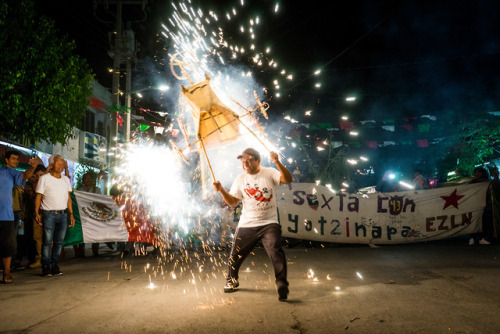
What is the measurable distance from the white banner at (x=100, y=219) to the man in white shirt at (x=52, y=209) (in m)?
2.16

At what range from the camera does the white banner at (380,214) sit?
9273 mm

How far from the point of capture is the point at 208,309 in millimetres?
3715

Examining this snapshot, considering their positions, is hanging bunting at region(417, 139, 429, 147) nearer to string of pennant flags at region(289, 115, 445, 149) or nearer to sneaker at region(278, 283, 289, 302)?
string of pennant flags at region(289, 115, 445, 149)

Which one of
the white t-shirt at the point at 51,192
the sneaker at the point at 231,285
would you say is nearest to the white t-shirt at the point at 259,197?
the sneaker at the point at 231,285

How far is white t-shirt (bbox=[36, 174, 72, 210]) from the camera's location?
228 inches

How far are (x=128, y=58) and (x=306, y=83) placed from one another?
26.2 feet

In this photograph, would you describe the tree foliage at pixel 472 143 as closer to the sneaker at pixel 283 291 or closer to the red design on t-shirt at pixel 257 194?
the red design on t-shirt at pixel 257 194

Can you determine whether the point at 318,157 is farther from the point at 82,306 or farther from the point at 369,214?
the point at 82,306

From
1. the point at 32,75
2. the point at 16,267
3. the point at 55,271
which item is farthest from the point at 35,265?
the point at 32,75

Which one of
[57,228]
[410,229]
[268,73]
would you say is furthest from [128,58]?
[410,229]

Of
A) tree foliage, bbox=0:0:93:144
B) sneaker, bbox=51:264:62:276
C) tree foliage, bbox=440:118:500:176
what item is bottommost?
sneaker, bbox=51:264:62:276

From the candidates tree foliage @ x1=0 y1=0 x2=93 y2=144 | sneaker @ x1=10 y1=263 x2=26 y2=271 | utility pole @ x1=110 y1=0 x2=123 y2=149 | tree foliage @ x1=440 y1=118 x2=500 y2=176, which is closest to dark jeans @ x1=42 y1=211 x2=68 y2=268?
sneaker @ x1=10 y1=263 x2=26 y2=271

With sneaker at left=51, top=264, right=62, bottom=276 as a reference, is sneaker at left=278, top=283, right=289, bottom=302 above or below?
above

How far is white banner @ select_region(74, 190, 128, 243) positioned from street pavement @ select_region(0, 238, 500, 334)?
1.30 metres
